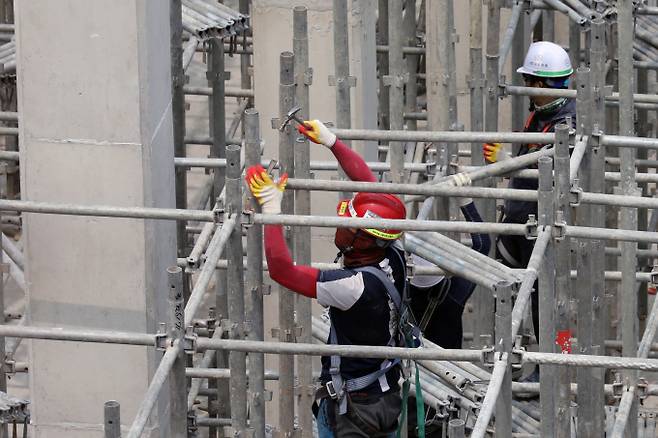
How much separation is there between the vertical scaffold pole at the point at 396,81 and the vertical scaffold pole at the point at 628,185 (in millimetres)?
1451

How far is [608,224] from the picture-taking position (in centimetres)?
1770

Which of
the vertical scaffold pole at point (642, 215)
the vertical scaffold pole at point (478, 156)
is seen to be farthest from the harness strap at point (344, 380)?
the vertical scaffold pole at point (642, 215)

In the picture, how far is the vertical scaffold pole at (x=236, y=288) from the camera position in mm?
10398

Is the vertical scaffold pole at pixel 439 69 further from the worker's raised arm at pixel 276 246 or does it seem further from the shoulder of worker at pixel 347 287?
the worker's raised arm at pixel 276 246

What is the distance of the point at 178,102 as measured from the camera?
561 inches

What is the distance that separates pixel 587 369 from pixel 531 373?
2.16m

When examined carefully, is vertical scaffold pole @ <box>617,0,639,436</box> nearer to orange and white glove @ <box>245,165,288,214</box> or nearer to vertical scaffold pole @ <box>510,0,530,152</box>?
orange and white glove @ <box>245,165,288,214</box>

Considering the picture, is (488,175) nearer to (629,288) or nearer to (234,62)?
(629,288)

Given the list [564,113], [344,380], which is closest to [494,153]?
[564,113]

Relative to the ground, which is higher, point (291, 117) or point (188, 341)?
point (291, 117)

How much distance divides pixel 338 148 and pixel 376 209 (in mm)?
566

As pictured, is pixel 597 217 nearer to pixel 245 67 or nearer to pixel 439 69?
pixel 439 69

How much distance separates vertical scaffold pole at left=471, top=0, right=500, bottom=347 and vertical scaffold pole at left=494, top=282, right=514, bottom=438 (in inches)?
129

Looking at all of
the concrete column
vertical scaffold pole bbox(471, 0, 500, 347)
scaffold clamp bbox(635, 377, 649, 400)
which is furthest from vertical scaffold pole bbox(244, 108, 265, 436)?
scaffold clamp bbox(635, 377, 649, 400)
